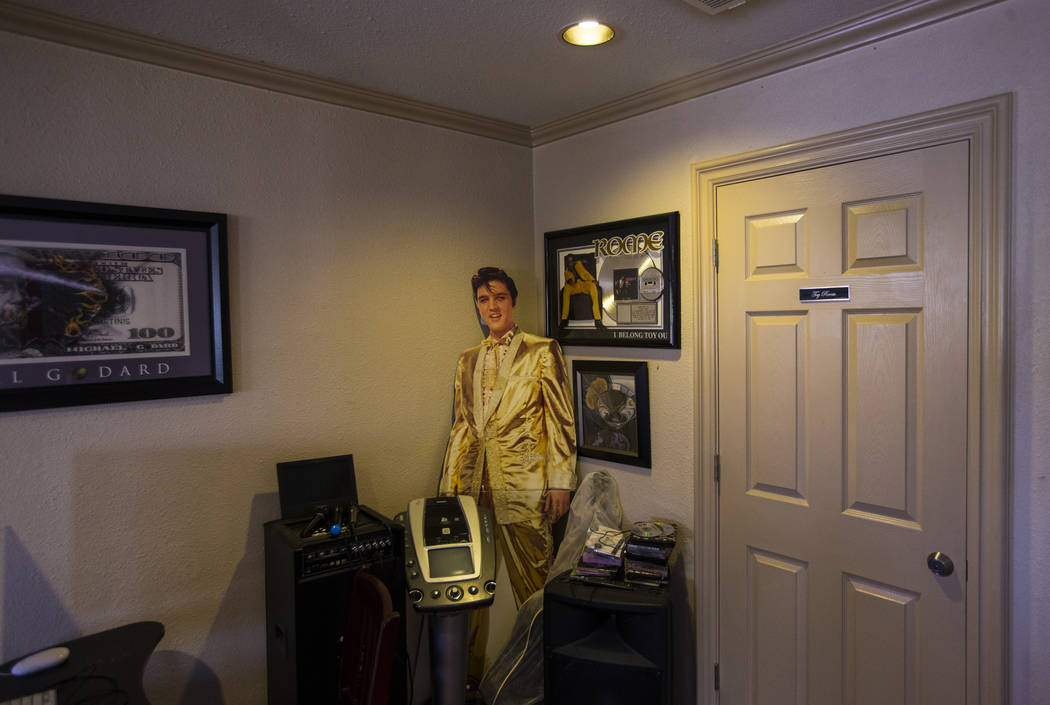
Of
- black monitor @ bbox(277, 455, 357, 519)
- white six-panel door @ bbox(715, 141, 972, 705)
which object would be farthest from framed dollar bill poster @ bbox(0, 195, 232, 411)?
white six-panel door @ bbox(715, 141, 972, 705)

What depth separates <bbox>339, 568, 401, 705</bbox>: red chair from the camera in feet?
4.82

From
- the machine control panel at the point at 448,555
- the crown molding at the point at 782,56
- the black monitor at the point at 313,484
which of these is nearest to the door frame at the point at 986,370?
the crown molding at the point at 782,56

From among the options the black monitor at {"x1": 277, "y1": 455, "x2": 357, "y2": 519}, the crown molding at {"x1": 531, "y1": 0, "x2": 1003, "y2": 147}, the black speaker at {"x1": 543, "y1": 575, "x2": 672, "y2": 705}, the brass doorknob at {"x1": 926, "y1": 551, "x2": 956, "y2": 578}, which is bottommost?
the black speaker at {"x1": 543, "y1": 575, "x2": 672, "y2": 705}

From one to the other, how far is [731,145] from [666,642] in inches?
67.8

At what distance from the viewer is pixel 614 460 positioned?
106 inches

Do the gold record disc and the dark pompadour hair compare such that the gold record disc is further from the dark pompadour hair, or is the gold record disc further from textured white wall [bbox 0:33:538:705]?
textured white wall [bbox 0:33:538:705]

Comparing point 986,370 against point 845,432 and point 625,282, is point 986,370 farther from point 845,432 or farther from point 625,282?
point 625,282

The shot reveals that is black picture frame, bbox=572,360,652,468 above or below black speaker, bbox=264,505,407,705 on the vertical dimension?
above

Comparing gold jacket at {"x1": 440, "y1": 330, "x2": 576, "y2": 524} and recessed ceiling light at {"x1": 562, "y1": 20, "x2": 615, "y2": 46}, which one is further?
gold jacket at {"x1": 440, "y1": 330, "x2": 576, "y2": 524}

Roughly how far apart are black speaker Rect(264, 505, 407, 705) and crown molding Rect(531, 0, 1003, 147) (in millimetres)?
1810

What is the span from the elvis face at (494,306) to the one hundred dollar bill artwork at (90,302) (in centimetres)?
119

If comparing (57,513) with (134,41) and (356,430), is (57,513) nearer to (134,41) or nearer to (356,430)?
(356,430)

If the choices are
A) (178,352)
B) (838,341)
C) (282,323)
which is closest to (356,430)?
(282,323)

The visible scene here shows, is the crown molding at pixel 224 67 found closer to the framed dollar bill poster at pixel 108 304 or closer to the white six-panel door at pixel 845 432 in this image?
the framed dollar bill poster at pixel 108 304
